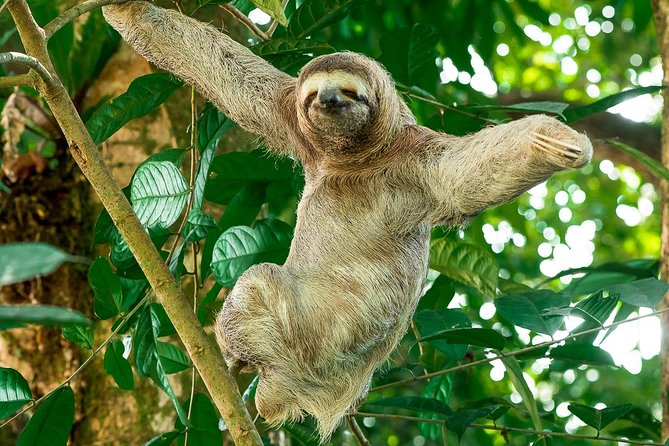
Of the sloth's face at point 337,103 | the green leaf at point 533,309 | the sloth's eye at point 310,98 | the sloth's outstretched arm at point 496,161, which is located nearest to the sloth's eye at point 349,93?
the sloth's face at point 337,103

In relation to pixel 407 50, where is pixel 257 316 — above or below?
below

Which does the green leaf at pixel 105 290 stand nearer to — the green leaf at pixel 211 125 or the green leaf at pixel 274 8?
the green leaf at pixel 211 125

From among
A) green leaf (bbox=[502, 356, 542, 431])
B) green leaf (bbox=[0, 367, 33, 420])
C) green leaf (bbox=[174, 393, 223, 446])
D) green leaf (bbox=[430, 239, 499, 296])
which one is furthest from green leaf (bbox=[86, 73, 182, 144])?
green leaf (bbox=[502, 356, 542, 431])

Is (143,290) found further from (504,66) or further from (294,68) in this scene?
(504,66)

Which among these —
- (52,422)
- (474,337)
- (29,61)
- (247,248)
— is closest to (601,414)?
(474,337)

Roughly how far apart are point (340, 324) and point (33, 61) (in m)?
1.44

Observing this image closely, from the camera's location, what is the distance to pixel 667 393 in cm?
371

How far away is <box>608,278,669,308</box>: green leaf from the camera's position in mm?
2883

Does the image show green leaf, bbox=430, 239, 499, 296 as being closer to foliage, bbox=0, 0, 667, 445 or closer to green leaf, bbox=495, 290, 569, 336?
foliage, bbox=0, 0, 667, 445

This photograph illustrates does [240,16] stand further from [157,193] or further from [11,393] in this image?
[11,393]

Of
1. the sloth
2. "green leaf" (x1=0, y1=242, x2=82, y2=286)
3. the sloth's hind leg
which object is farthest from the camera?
the sloth's hind leg

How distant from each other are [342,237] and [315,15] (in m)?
1.02

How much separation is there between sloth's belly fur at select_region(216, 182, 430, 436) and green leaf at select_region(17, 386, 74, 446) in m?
0.63

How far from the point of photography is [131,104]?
11.3 ft
